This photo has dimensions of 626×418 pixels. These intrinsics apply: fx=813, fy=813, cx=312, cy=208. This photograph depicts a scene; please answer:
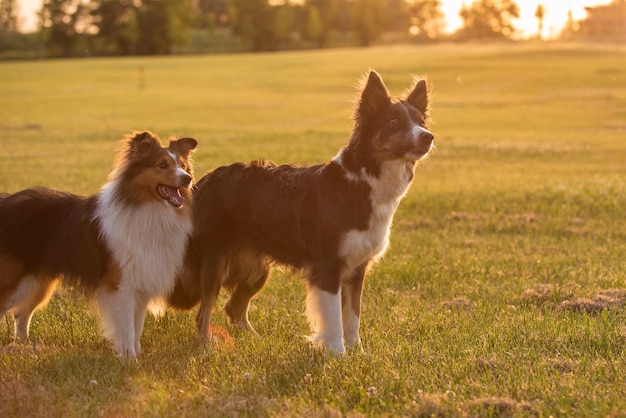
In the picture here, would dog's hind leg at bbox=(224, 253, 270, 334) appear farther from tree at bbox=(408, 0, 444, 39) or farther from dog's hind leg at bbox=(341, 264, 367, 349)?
tree at bbox=(408, 0, 444, 39)

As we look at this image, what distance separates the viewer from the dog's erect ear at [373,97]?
22.5 feet

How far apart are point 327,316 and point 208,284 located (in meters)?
1.25

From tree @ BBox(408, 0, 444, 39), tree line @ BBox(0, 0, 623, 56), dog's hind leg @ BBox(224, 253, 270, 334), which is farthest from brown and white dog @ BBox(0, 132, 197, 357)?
tree @ BBox(408, 0, 444, 39)

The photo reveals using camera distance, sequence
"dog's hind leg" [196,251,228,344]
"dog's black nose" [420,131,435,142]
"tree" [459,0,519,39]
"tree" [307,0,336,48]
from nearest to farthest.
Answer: "dog's black nose" [420,131,435,142] → "dog's hind leg" [196,251,228,344] → "tree" [307,0,336,48] → "tree" [459,0,519,39]

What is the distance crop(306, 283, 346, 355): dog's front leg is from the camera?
6.96 m

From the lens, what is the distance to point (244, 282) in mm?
7910

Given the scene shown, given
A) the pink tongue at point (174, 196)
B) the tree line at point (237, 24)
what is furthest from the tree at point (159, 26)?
the pink tongue at point (174, 196)

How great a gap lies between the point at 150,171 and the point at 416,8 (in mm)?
138462

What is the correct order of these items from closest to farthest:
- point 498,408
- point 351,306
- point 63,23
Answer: point 498,408
point 351,306
point 63,23

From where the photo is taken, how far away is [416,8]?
139625 millimetres

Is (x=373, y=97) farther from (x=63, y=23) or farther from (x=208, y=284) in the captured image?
(x=63, y=23)

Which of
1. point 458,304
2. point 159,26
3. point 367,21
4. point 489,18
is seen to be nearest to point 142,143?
point 458,304

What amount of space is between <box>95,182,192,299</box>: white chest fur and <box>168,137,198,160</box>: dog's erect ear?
469 mm

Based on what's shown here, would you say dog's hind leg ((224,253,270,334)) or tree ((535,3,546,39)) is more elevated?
tree ((535,3,546,39))
